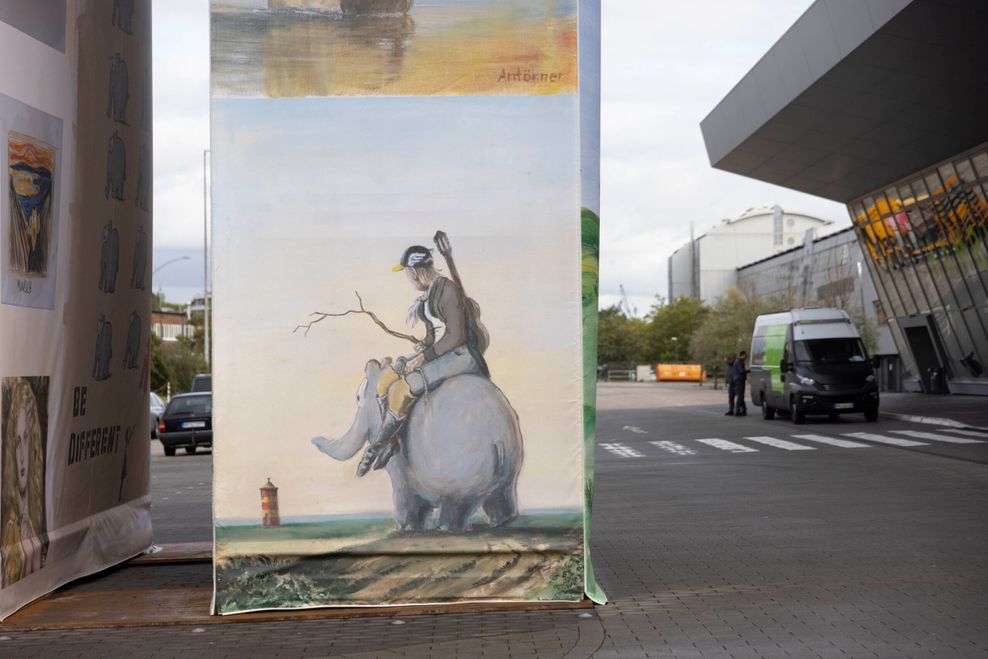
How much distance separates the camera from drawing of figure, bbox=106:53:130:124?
441 inches

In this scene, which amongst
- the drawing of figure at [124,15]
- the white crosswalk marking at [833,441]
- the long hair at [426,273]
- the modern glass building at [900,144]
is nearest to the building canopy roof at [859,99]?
the modern glass building at [900,144]

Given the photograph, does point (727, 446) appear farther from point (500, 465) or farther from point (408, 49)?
point (408, 49)

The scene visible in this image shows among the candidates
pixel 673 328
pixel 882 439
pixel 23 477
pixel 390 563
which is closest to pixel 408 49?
pixel 390 563

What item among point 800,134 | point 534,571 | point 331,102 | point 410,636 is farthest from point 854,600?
point 800,134

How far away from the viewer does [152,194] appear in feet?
41.1

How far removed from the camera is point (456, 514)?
28.8 feet

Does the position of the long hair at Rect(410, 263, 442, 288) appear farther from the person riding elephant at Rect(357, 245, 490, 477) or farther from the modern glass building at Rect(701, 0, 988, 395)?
the modern glass building at Rect(701, 0, 988, 395)

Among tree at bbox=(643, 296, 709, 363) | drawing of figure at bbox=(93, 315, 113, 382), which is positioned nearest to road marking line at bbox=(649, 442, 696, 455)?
drawing of figure at bbox=(93, 315, 113, 382)

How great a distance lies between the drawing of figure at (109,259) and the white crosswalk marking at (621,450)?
1404cm

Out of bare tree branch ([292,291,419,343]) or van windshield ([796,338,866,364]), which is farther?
van windshield ([796,338,866,364])

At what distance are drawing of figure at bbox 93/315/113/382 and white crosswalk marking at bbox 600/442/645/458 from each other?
14.0m

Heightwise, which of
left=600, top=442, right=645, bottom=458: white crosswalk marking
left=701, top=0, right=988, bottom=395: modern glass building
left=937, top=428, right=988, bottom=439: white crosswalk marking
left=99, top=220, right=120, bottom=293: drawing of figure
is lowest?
left=600, top=442, right=645, bottom=458: white crosswalk marking

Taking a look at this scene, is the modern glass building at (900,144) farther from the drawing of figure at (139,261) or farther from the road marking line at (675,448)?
the drawing of figure at (139,261)

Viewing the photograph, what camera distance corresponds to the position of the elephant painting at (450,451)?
345 inches
